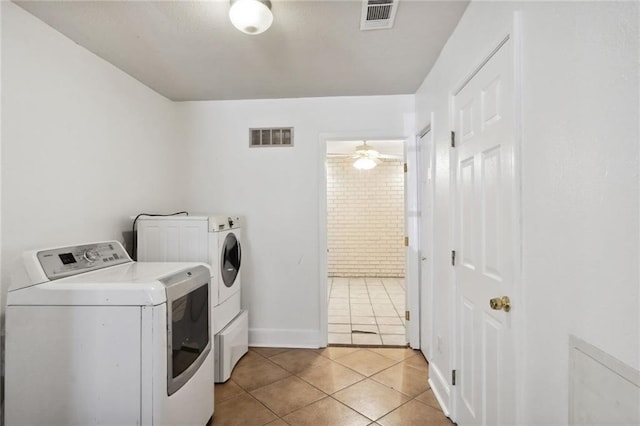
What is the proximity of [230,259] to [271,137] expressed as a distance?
1.29 meters

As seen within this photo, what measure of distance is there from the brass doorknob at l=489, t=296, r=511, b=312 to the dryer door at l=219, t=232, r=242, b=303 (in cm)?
187

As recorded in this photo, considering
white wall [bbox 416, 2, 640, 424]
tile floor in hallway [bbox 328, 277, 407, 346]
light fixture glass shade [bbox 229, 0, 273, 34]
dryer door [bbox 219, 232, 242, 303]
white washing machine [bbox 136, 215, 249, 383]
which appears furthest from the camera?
tile floor in hallway [bbox 328, 277, 407, 346]

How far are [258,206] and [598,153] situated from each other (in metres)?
2.59

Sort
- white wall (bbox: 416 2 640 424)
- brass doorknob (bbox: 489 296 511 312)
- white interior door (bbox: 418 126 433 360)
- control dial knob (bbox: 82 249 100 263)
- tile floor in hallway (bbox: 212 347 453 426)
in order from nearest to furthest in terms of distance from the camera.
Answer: white wall (bbox: 416 2 640 424) → brass doorknob (bbox: 489 296 511 312) → control dial knob (bbox: 82 249 100 263) → tile floor in hallway (bbox: 212 347 453 426) → white interior door (bbox: 418 126 433 360)

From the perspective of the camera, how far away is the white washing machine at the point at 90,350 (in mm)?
1260

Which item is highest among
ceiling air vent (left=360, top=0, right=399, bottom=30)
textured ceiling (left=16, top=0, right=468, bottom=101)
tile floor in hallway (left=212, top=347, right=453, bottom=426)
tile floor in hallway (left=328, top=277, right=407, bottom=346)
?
textured ceiling (left=16, top=0, right=468, bottom=101)

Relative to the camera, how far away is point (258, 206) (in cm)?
294

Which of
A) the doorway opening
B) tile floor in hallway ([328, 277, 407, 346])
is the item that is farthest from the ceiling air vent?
the doorway opening

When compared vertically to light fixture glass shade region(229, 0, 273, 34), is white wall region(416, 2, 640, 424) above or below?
below

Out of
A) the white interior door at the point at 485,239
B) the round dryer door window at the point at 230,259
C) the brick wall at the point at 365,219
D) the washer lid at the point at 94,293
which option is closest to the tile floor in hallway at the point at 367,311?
the brick wall at the point at 365,219

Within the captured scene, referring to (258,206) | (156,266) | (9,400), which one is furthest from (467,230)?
(9,400)

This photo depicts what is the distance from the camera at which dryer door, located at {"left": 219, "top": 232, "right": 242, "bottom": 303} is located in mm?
2336

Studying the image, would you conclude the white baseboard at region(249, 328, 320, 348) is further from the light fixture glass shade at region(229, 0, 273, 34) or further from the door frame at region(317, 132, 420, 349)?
the light fixture glass shade at region(229, 0, 273, 34)

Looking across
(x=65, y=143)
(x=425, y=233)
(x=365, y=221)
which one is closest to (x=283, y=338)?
(x=425, y=233)
